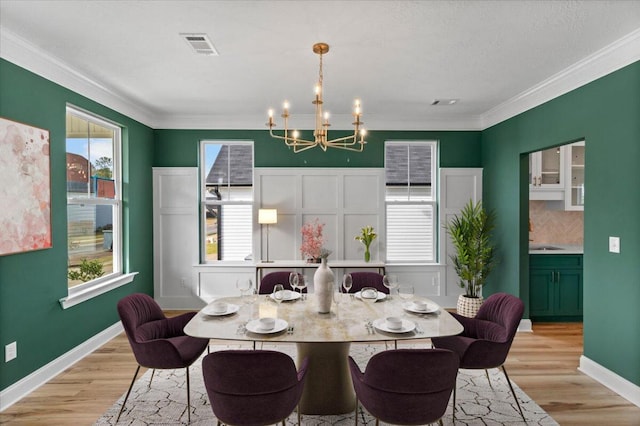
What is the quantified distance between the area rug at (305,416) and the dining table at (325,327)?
0.63 feet

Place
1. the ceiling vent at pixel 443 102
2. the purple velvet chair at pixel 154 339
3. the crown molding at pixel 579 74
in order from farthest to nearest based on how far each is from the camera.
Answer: the ceiling vent at pixel 443 102 < the crown molding at pixel 579 74 < the purple velvet chair at pixel 154 339

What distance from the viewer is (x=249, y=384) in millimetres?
1823

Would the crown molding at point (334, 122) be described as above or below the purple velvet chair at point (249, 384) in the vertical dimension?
above

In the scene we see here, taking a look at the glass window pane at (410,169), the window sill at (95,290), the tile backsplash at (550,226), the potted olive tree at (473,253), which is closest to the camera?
the window sill at (95,290)

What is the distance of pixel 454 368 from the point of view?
6.14 feet

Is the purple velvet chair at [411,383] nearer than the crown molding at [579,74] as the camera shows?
Yes

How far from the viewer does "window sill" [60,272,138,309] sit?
134 inches

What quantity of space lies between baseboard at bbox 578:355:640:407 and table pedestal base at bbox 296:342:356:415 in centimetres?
214

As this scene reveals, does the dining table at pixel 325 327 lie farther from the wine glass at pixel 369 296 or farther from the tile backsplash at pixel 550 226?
the tile backsplash at pixel 550 226

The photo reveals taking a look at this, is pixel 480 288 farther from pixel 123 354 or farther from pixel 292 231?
pixel 123 354

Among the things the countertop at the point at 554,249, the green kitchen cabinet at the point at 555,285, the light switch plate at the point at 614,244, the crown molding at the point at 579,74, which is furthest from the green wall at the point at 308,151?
the light switch plate at the point at 614,244

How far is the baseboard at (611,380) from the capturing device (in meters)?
2.81

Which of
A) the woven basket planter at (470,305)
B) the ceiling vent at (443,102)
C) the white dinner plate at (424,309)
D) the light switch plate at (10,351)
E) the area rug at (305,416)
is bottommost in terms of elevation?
the area rug at (305,416)

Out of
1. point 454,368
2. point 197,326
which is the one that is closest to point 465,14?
point 454,368
